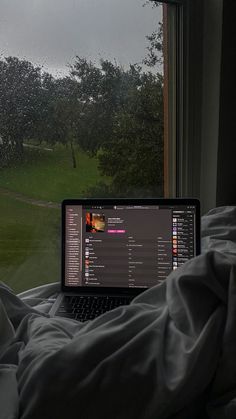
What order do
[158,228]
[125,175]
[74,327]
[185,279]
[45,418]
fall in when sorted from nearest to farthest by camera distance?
[45,418]
[185,279]
[74,327]
[158,228]
[125,175]

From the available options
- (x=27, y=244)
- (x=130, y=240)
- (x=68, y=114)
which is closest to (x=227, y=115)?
(x=68, y=114)

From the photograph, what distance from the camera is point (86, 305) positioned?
1122 mm

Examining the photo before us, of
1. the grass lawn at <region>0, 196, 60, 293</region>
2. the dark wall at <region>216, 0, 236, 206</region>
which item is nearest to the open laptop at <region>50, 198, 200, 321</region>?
the grass lawn at <region>0, 196, 60, 293</region>

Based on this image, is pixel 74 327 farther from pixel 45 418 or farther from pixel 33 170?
pixel 33 170

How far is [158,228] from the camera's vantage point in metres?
1.16

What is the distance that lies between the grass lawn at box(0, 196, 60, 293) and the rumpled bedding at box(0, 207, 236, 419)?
595 millimetres

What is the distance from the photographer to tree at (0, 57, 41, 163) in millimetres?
1258

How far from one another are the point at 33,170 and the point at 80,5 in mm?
523

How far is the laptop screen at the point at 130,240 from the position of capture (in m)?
1.16

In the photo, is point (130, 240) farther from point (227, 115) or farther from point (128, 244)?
point (227, 115)

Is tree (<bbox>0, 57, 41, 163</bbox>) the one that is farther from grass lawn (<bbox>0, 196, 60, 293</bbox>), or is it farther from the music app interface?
the music app interface

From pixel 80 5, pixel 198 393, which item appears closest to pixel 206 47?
pixel 80 5

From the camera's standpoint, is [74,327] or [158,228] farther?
[158,228]

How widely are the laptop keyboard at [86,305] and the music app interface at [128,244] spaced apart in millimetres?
38
